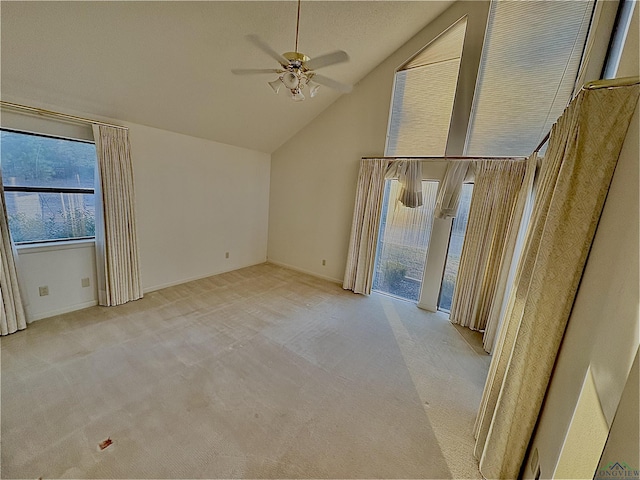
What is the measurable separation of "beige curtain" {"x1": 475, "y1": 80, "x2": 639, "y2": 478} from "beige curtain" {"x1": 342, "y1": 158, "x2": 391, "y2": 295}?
243 cm

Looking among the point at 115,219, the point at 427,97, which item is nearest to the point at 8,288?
the point at 115,219

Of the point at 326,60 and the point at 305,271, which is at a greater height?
the point at 326,60

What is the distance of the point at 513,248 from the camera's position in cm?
249

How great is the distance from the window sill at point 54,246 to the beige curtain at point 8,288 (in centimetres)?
18

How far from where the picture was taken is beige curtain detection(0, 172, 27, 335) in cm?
235

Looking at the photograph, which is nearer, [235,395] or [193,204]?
[235,395]

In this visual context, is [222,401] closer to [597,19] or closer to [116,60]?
[116,60]

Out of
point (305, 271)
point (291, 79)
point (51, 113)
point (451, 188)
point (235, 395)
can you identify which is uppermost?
point (291, 79)

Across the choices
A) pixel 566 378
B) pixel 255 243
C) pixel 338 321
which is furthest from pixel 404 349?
pixel 255 243

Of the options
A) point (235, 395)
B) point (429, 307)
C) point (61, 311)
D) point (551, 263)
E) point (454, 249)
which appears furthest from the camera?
point (429, 307)

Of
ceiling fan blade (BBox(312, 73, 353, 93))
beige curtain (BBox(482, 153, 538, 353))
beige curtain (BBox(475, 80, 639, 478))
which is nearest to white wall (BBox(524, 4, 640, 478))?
beige curtain (BBox(475, 80, 639, 478))

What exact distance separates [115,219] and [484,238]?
457 centimetres

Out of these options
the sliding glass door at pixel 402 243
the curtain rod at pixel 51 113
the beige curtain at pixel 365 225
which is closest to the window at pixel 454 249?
the sliding glass door at pixel 402 243

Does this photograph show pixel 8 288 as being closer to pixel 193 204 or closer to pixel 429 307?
pixel 193 204
